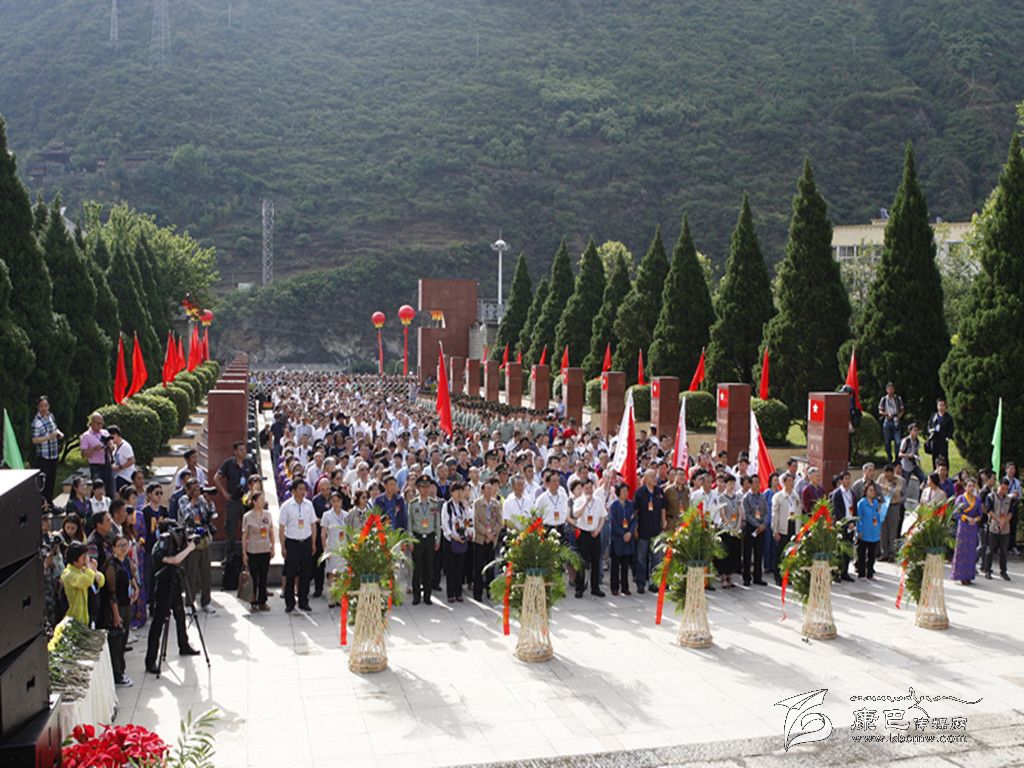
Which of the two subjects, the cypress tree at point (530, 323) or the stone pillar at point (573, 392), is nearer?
the stone pillar at point (573, 392)

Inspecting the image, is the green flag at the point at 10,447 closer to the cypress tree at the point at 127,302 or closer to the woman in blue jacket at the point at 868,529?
the woman in blue jacket at the point at 868,529

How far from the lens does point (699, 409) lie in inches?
992

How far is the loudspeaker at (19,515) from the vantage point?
3.26m

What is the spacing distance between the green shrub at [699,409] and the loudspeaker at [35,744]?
22.1m

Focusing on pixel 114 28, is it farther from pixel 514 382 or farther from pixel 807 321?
pixel 807 321

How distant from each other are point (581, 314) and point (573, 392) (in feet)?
34.2

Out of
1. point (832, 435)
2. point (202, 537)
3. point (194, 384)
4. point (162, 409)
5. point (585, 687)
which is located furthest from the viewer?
point (194, 384)

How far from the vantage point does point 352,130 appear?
109 meters

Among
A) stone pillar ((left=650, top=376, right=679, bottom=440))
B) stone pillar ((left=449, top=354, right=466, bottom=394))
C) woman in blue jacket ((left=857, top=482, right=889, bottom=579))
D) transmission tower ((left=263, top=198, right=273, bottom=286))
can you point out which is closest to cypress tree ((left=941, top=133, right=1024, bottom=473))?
woman in blue jacket ((left=857, top=482, right=889, bottom=579))

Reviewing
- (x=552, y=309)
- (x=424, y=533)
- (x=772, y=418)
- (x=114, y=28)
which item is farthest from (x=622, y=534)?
(x=114, y=28)

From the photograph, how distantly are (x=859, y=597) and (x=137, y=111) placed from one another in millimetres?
106851

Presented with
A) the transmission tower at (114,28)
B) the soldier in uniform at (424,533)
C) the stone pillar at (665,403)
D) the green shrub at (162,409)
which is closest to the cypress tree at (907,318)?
the stone pillar at (665,403)

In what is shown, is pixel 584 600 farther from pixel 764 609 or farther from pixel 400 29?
pixel 400 29

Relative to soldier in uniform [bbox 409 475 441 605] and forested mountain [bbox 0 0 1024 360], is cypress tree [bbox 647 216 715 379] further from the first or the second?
forested mountain [bbox 0 0 1024 360]
